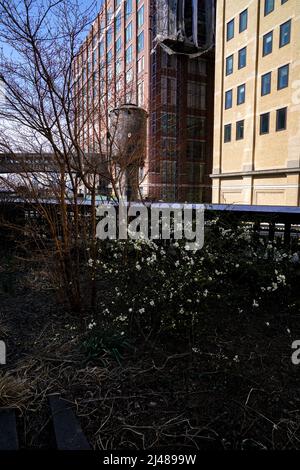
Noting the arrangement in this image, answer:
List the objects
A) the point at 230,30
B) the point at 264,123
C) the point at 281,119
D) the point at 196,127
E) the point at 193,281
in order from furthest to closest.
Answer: the point at 196,127
the point at 230,30
the point at 264,123
the point at 281,119
the point at 193,281

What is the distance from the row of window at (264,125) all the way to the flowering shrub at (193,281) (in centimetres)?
2395

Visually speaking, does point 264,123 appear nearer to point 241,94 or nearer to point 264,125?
point 264,125

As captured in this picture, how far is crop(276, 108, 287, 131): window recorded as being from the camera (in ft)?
82.5

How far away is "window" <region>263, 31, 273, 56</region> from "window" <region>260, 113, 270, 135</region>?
4779 mm

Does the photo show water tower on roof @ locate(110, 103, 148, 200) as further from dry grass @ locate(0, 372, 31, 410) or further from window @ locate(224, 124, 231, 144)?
window @ locate(224, 124, 231, 144)

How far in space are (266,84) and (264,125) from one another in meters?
3.13

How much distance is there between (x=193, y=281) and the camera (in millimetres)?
3455

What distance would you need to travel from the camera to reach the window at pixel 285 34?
24703mm

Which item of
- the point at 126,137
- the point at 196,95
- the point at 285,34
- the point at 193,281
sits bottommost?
the point at 193,281

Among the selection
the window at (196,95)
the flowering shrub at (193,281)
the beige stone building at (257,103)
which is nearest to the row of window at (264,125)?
the beige stone building at (257,103)

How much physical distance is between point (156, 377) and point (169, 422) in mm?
541

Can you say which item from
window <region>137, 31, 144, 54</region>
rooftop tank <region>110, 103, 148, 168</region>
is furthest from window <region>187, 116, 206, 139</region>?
rooftop tank <region>110, 103, 148, 168</region>

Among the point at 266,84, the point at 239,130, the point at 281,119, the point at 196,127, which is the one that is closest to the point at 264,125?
the point at 281,119
